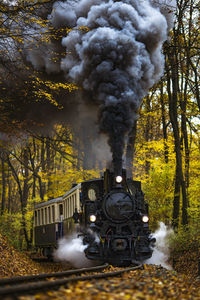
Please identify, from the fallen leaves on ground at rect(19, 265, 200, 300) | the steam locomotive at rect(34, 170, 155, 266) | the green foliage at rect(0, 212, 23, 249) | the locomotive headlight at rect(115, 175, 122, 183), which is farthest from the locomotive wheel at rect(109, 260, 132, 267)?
the green foliage at rect(0, 212, 23, 249)

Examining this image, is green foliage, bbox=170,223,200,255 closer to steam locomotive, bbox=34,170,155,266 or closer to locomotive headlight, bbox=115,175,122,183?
steam locomotive, bbox=34,170,155,266

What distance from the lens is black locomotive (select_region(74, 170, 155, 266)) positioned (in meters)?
9.34

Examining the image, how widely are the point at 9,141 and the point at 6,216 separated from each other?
23.9ft

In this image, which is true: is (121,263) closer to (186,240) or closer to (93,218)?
(93,218)

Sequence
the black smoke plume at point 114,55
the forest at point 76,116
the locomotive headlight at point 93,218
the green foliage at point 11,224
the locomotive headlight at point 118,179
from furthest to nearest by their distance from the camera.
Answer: the green foliage at point 11,224 < the forest at point 76,116 < the black smoke plume at point 114,55 < the locomotive headlight at point 118,179 < the locomotive headlight at point 93,218

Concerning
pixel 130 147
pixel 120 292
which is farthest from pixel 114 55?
pixel 120 292

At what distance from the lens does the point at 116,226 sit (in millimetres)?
9547

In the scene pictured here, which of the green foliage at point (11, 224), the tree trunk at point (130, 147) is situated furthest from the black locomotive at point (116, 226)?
the green foliage at point (11, 224)

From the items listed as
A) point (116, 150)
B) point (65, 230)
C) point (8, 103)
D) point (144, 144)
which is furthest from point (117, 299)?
point (144, 144)

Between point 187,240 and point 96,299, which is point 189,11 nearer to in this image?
point 187,240

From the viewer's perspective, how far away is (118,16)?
12328mm

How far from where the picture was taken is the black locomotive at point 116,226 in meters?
9.34

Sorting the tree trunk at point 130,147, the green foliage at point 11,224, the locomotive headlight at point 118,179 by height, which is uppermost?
the tree trunk at point 130,147

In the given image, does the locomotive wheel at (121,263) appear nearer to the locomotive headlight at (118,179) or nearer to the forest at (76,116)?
the locomotive headlight at (118,179)
